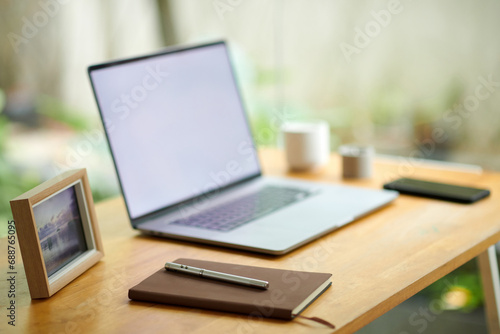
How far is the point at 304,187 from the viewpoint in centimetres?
135

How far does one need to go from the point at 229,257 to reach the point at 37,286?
0.31m

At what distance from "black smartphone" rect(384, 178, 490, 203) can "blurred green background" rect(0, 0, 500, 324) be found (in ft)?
2.02

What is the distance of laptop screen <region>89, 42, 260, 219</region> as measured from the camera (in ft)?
3.76

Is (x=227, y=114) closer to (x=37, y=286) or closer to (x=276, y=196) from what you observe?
(x=276, y=196)

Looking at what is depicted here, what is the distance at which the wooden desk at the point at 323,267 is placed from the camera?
80 centimetres

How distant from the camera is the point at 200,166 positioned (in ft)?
4.24

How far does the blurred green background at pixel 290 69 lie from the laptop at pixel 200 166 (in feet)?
2.52

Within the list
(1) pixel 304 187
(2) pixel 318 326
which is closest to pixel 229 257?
(2) pixel 318 326
